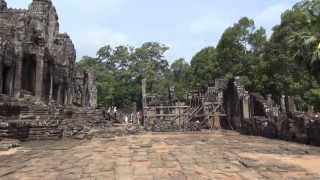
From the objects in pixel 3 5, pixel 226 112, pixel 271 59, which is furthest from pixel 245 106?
pixel 3 5

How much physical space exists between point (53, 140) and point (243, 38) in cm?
3151

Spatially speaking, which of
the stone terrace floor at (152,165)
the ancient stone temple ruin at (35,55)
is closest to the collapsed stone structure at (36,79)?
the ancient stone temple ruin at (35,55)

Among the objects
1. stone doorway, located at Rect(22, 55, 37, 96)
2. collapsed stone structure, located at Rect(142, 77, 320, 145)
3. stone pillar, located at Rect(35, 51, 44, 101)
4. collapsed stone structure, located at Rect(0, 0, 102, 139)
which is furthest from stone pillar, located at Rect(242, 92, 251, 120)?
stone doorway, located at Rect(22, 55, 37, 96)

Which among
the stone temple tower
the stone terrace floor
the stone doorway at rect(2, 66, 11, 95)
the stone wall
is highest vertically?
the stone temple tower

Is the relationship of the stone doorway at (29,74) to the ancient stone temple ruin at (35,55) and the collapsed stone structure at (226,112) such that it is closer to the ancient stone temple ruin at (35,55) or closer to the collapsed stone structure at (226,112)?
the ancient stone temple ruin at (35,55)

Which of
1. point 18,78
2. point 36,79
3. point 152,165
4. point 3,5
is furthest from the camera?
point 3,5

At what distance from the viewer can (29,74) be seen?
2823 centimetres

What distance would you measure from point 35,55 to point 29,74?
1.91 metres

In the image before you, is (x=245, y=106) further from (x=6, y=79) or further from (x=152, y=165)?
(x=152, y=165)

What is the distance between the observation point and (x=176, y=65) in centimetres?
7950

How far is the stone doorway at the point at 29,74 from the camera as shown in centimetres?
2761

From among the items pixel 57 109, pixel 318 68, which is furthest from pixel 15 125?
pixel 318 68

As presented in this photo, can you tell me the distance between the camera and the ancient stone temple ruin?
24.4 meters

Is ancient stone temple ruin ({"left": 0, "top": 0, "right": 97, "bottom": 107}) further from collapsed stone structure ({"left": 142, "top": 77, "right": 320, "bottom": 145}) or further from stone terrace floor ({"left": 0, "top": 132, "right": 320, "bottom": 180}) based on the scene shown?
stone terrace floor ({"left": 0, "top": 132, "right": 320, "bottom": 180})
